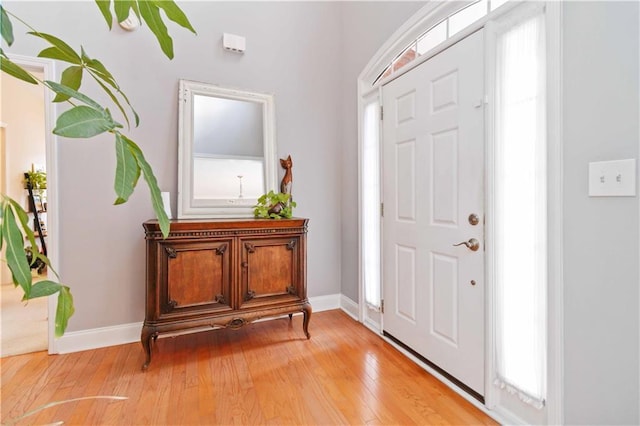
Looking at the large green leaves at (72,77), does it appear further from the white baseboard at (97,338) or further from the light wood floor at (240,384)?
the white baseboard at (97,338)

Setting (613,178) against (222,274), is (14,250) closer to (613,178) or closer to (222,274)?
(613,178)

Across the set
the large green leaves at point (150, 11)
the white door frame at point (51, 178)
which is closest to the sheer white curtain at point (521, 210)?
the large green leaves at point (150, 11)

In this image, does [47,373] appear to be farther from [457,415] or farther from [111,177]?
[457,415]

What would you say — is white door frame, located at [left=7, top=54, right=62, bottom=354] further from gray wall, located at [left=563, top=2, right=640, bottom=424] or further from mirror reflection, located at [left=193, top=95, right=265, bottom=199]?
gray wall, located at [left=563, top=2, right=640, bottom=424]

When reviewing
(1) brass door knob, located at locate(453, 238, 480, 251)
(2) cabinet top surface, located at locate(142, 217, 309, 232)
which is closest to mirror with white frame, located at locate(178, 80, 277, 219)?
(2) cabinet top surface, located at locate(142, 217, 309, 232)

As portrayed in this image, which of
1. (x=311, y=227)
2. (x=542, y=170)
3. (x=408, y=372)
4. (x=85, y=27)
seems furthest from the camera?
(x=311, y=227)

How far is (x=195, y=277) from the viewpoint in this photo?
2338 millimetres

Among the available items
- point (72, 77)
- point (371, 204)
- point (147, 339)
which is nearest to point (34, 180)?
point (147, 339)

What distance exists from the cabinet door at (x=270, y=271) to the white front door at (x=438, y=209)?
2.46 ft

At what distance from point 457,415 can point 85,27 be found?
11.7ft

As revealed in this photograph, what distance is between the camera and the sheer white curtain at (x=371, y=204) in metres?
2.85

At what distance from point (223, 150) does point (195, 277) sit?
45.2 inches

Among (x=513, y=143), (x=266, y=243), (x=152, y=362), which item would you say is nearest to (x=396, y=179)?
(x=513, y=143)

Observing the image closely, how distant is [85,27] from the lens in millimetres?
2471
